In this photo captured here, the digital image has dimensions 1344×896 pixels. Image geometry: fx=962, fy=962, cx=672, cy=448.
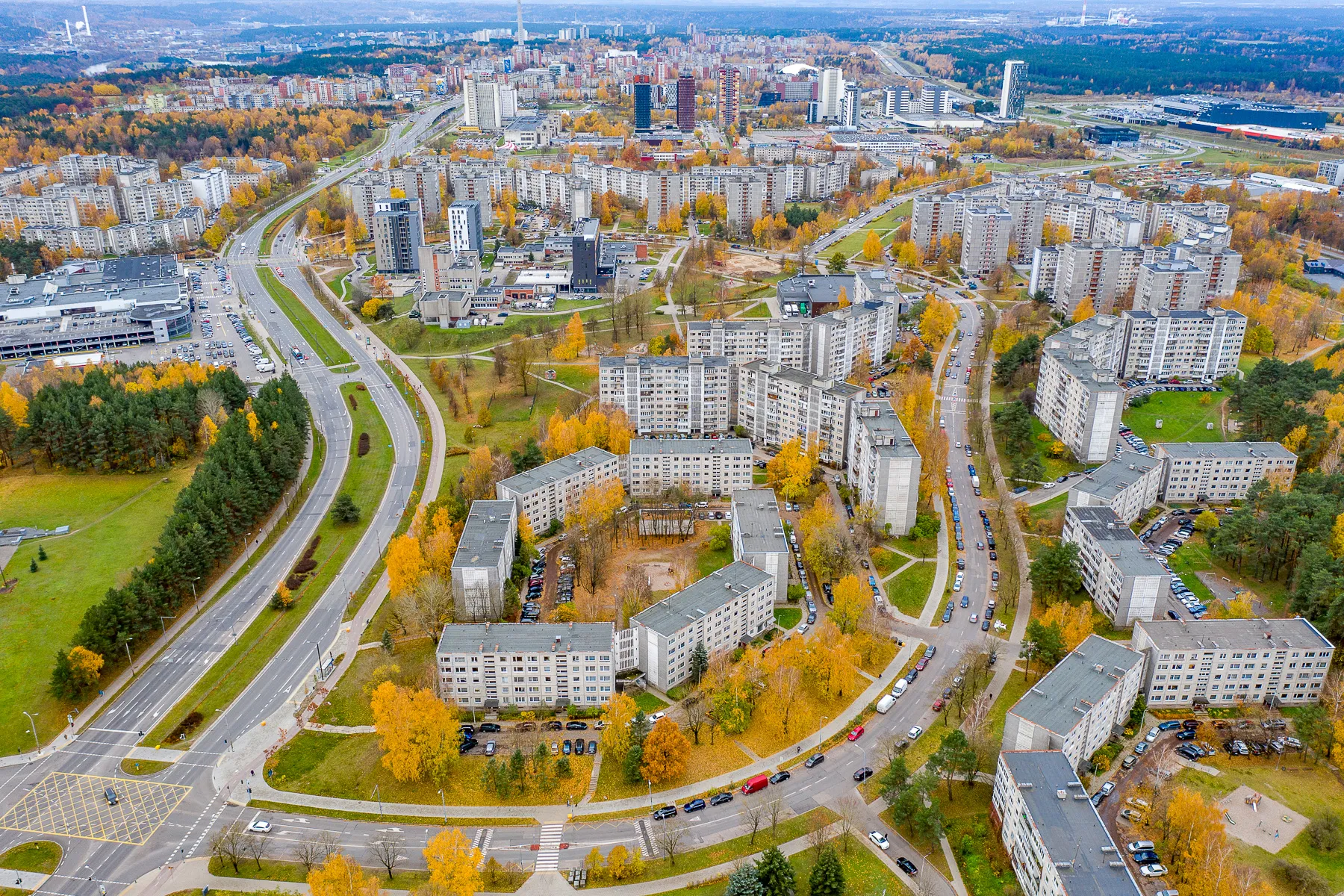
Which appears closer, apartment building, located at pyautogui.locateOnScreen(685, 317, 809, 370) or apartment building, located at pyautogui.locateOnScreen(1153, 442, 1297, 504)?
apartment building, located at pyautogui.locateOnScreen(1153, 442, 1297, 504)

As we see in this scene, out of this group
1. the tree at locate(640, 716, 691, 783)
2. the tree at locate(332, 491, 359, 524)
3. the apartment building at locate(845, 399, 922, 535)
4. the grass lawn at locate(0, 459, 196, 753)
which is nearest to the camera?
the tree at locate(640, 716, 691, 783)

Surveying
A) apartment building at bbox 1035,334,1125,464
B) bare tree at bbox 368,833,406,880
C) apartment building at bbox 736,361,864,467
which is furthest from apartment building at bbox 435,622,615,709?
apartment building at bbox 1035,334,1125,464

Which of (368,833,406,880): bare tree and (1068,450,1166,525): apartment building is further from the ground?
(1068,450,1166,525): apartment building

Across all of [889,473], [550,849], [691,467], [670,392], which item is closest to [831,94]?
[670,392]

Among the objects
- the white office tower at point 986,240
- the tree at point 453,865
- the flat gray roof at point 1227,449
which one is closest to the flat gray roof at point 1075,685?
the tree at point 453,865

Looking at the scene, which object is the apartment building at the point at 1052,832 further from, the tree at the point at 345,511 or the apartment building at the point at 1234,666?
the tree at the point at 345,511

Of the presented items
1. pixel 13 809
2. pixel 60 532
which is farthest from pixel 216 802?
pixel 60 532

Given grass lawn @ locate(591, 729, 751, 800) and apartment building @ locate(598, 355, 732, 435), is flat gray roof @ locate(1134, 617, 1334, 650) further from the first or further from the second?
apartment building @ locate(598, 355, 732, 435)
